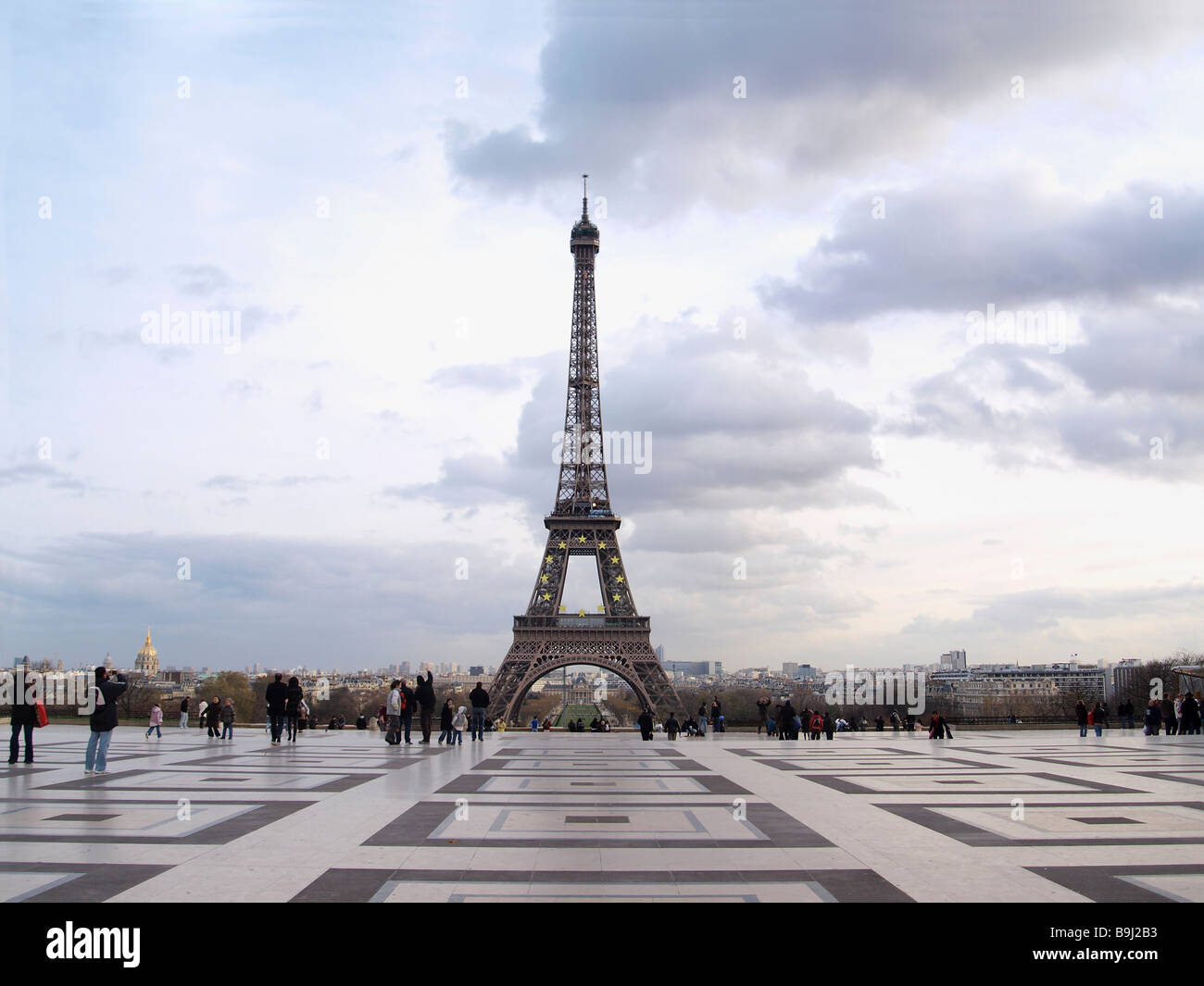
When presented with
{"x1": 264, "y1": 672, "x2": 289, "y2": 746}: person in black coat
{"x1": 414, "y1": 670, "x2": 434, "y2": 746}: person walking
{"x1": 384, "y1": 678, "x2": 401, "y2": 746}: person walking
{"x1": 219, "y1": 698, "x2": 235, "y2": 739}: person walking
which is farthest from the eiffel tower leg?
{"x1": 264, "y1": 672, "x2": 289, "y2": 746}: person in black coat

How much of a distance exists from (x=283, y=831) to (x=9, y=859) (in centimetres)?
256

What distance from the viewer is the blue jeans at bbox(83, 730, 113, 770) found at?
595 inches

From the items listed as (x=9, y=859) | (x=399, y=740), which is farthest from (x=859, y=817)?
(x=399, y=740)

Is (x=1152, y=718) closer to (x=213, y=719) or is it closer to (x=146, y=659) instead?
(x=213, y=719)

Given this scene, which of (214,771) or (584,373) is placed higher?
(584,373)

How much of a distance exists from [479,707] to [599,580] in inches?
1674

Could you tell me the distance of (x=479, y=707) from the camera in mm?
24281

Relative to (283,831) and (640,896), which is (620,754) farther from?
(640,896)

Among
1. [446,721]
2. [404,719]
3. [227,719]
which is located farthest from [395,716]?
[227,719]

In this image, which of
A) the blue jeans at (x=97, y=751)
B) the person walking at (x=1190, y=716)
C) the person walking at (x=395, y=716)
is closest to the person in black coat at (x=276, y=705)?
the person walking at (x=395, y=716)

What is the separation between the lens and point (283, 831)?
10148mm

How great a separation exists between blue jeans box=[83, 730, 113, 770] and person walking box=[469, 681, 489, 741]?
9.00m
